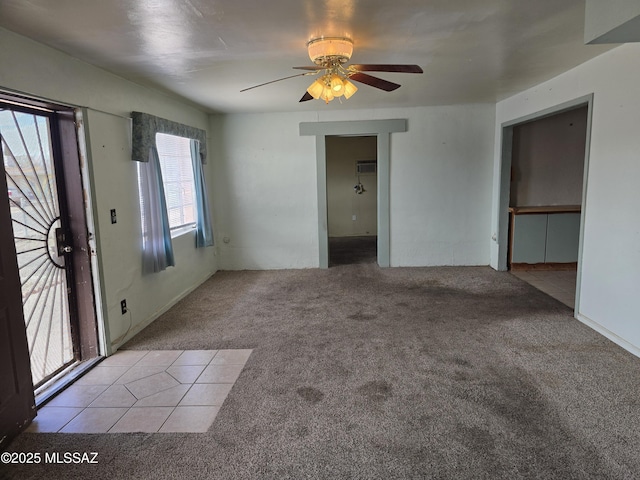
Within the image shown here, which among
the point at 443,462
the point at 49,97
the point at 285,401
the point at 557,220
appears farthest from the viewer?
the point at 557,220

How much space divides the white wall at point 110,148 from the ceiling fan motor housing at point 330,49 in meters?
1.72

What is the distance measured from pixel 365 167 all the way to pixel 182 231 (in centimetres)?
495

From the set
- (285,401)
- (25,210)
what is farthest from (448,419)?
(25,210)

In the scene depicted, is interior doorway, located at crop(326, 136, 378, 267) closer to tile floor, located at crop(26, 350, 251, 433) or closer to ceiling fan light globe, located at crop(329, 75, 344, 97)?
tile floor, located at crop(26, 350, 251, 433)

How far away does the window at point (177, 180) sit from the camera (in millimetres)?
4336

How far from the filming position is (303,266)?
592 centimetres

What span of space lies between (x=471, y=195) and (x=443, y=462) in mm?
4437

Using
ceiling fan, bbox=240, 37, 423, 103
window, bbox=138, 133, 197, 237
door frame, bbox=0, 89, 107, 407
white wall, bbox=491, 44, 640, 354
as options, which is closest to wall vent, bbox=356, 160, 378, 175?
window, bbox=138, 133, 197, 237

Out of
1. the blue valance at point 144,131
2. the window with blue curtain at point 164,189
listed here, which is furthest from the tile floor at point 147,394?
the blue valance at point 144,131

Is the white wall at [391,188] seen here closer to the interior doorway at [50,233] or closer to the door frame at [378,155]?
the door frame at [378,155]

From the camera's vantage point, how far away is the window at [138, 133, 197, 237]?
4.34m

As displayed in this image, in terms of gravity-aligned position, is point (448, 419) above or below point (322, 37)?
below

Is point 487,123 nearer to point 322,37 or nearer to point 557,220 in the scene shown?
point 557,220

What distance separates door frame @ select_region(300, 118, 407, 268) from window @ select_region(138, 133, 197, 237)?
1683mm
